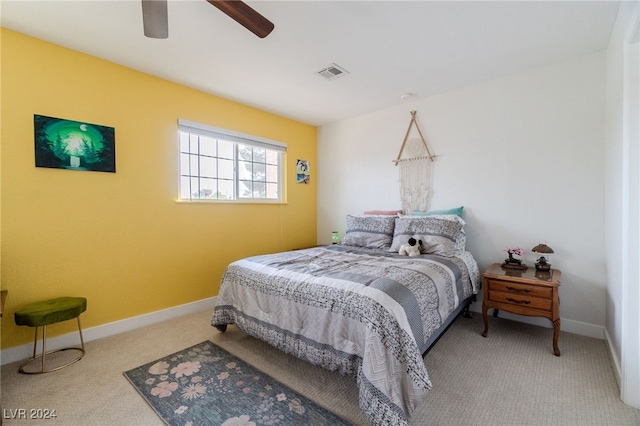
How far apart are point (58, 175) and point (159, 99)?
1.15 m

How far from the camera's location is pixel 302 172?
4.31m

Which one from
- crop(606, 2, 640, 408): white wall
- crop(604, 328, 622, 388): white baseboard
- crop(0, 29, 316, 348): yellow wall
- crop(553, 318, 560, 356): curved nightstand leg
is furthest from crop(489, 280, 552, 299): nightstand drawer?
crop(0, 29, 316, 348): yellow wall

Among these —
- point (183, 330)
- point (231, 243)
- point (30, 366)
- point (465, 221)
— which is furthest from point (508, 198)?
point (30, 366)

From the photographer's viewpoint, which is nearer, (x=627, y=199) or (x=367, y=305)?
(x=367, y=305)

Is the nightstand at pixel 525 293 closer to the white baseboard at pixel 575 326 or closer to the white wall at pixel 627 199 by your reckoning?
the white wall at pixel 627 199

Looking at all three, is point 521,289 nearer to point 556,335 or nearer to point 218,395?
point 556,335

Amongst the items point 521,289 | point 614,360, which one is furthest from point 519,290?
point 614,360

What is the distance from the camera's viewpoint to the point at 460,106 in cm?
→ 308

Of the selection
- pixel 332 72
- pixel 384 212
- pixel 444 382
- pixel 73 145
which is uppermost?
pixel 332 72

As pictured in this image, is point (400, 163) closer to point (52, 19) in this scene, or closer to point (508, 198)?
point (508, 198)

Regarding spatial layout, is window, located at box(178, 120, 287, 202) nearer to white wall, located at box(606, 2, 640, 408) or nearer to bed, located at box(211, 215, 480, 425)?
bed, located at box(211, 215, 480, 425)

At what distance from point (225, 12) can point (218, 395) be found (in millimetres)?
2204

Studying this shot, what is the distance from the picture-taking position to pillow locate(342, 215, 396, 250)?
121 inches

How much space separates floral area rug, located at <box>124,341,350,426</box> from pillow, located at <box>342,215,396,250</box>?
1.73 m
